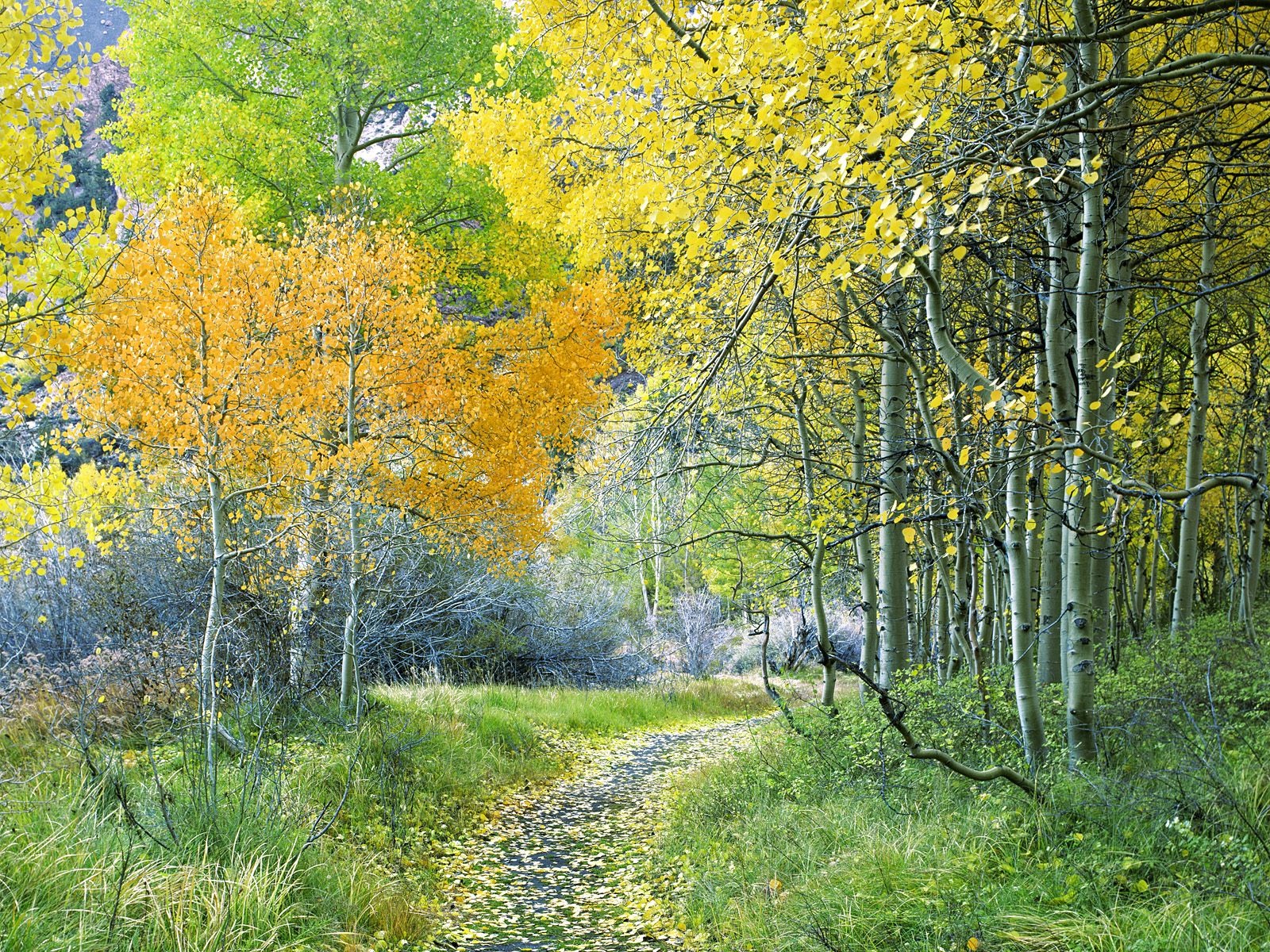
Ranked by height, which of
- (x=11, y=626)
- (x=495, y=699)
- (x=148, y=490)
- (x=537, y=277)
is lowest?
(x=495, y=699)

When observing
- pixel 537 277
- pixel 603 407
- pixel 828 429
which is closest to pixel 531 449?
pixel 603 407

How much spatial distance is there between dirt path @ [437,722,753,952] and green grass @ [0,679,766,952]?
11.4 inches

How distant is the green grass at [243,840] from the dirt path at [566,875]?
0.95 ft

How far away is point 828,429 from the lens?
11414 millimetres

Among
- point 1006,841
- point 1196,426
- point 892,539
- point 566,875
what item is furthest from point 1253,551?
point 566,875

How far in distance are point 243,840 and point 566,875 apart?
8.16ft

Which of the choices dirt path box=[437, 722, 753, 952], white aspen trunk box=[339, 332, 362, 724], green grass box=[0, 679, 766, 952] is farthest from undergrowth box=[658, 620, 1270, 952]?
white aspen trunk box=[339, 332, 362, 724]

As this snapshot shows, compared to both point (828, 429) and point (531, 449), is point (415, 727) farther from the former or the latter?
point (828, 429)

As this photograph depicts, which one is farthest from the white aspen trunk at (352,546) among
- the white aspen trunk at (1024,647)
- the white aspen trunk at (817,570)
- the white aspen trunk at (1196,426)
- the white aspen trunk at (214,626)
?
the white aspen trunk at (1196,426)

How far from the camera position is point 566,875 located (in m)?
5.84

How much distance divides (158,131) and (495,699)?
27.6 feet

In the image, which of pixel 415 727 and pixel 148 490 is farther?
pixel 148 490

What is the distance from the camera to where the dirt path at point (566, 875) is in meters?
4.71

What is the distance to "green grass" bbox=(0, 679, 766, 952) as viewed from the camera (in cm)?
329
